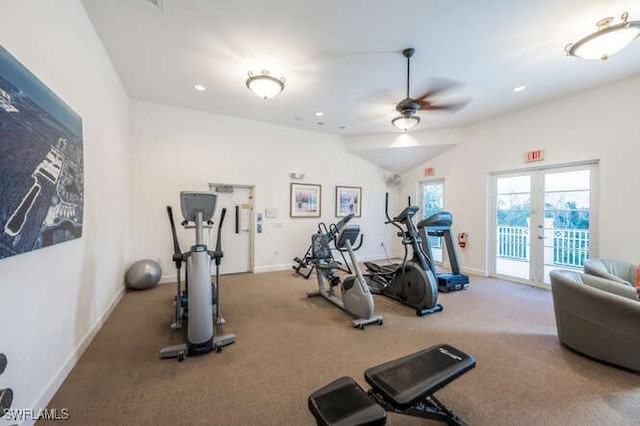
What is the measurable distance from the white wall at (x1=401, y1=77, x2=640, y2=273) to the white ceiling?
0.34 m

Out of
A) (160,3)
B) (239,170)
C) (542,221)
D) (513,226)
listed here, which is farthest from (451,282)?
(160,3)


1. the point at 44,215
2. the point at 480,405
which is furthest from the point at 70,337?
the point at 480,405

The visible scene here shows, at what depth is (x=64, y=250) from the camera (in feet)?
6.97

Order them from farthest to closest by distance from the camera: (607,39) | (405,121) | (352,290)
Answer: (405,121) < (352,290) < (607,39)

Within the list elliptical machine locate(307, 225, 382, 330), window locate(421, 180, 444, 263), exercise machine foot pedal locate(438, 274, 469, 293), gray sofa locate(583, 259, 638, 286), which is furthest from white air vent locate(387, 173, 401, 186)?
gray sofa locate(583, 259, 638, 286)

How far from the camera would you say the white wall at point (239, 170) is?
185 inches

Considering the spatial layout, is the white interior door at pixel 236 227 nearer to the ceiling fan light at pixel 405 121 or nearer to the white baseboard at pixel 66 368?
the white baseboard at pixel 66 368

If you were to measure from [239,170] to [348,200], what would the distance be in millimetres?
2898

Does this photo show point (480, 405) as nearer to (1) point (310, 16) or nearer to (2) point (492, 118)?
(1) point (310, 16)

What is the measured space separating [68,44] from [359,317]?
4.00m

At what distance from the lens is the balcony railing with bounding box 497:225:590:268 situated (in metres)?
4.36

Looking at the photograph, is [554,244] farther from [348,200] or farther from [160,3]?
[160,3]

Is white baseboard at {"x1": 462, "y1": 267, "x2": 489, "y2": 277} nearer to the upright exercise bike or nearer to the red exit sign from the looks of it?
the red exit sign

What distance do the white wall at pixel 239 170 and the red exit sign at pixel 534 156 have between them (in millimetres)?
3324
